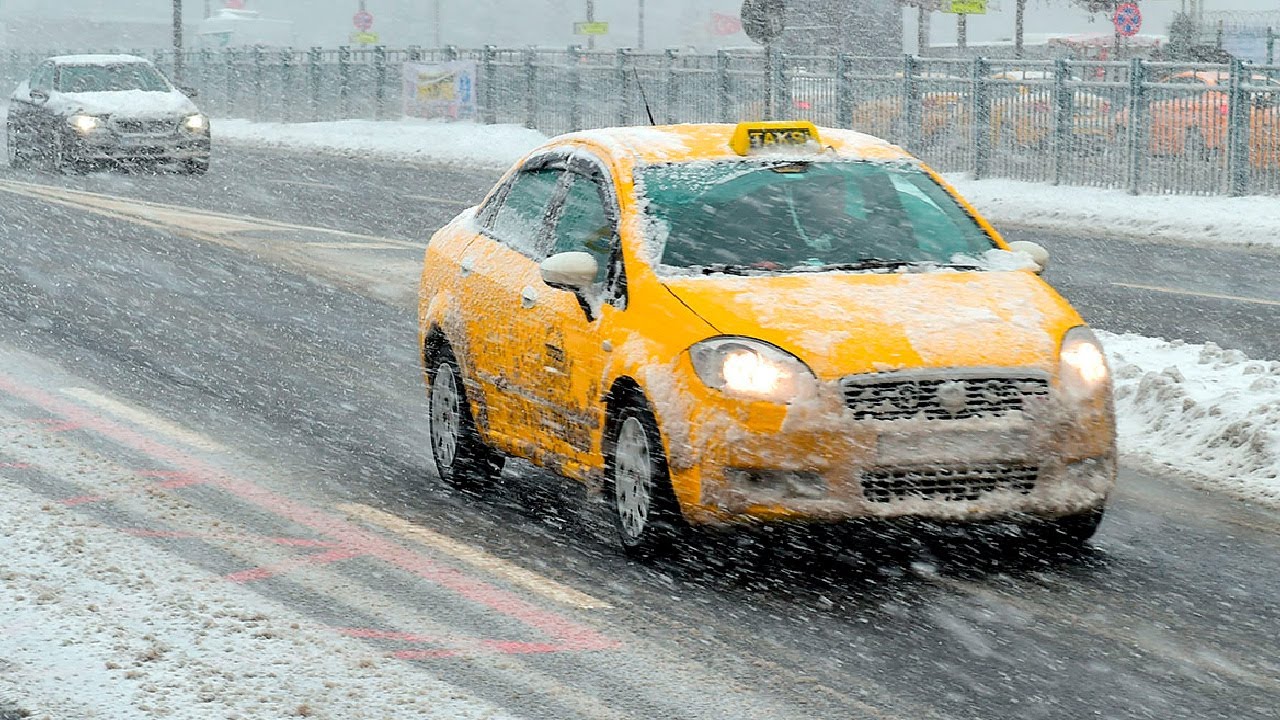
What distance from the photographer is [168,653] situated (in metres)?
5.51

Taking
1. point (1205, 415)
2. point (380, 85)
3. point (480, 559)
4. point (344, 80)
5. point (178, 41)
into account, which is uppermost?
point (178, 41)

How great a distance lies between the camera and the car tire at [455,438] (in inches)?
316

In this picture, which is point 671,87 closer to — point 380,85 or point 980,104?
point 980,104

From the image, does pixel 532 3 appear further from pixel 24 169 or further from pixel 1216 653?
pixel 1216 653

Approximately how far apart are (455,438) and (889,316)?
220 centimetres

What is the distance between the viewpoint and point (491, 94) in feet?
119

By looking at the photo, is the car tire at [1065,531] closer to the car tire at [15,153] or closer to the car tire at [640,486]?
the car tire at [640,486]

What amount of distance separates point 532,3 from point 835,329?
127m

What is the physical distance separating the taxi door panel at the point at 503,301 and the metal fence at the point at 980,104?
34.7 feet

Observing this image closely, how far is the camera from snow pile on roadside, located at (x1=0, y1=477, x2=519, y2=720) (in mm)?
5094

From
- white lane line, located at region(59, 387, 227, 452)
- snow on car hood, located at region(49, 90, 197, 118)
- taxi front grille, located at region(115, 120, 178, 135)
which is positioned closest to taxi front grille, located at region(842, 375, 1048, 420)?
white lane line, located at region(59, 387, 227, 452)

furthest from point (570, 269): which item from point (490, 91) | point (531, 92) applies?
point (490, 91)

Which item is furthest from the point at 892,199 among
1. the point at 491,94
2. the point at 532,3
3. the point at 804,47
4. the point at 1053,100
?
the point at 532,3

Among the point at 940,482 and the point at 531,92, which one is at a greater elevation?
the point at 531,92
